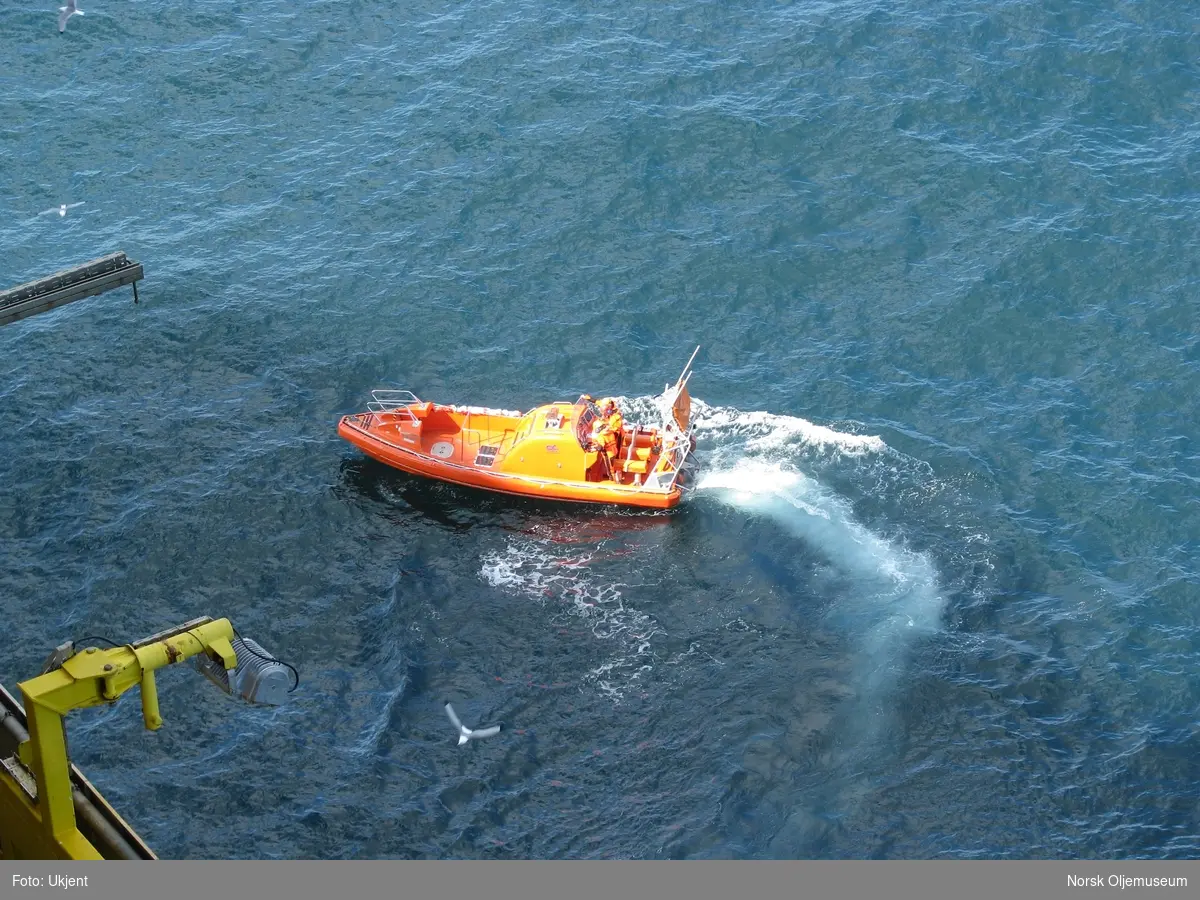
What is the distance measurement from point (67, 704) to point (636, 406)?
34.9 metres

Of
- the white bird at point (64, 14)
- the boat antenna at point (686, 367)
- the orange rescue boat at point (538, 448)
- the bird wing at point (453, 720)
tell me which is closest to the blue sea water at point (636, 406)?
the bird wing at point (453, 720)

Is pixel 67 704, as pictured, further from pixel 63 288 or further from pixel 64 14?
pixel 64 14

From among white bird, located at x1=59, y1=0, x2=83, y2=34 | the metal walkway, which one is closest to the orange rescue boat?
the metal walkway

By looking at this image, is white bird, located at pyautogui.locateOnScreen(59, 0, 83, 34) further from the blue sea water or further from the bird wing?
the bird wing

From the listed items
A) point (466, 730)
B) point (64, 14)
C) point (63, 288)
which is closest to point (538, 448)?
point (466, 730)

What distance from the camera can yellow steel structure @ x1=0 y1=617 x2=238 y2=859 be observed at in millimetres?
34219

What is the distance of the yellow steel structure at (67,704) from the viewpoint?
3422 centimetres

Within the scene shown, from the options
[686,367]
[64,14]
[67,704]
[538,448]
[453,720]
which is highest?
[64,14]

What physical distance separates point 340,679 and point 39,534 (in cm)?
1481

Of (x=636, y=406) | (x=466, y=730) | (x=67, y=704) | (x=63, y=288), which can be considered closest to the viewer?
(x=67, y=704)

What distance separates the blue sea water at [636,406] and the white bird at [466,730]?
0.56 metres

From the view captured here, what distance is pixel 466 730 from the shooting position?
162ft

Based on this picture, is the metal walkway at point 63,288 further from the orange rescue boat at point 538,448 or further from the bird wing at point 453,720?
the bird wing at point 453,720

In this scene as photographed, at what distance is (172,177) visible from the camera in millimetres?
77562
